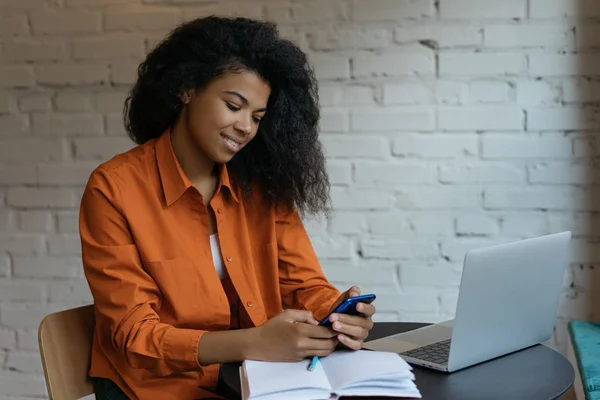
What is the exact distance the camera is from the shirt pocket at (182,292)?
59.7 inches

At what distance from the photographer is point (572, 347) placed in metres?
2.00

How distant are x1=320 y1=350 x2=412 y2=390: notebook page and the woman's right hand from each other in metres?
0.03

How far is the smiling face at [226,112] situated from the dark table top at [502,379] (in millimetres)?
489

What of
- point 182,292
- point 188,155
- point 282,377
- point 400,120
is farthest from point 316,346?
point 400,120

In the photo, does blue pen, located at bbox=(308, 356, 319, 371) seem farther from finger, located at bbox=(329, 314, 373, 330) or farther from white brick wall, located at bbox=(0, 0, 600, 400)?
white brick wall, located at bbox=(0, 0, 600, 400)

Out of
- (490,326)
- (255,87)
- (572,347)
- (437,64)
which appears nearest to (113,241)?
(255,87)

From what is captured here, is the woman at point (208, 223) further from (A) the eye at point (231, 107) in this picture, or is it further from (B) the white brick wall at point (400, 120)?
(B) the white brick wall at point (400, 120)

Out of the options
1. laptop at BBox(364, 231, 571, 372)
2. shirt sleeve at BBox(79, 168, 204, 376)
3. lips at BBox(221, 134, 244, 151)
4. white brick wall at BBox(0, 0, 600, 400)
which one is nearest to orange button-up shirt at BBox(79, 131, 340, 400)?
shirt sleeve at BBox(79, 168, 204, 376)

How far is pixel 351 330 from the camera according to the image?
53.4 inches

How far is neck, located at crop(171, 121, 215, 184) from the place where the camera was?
1667mm

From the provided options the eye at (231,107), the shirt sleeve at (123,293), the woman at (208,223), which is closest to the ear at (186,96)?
the woman at (208,223)

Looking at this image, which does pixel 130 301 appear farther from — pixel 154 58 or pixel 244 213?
pixel 154 58

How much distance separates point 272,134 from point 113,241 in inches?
19.9

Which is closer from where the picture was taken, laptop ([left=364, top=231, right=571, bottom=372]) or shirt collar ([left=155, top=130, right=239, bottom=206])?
laptop ([left=364, top=231, right=571, bottom=372])
